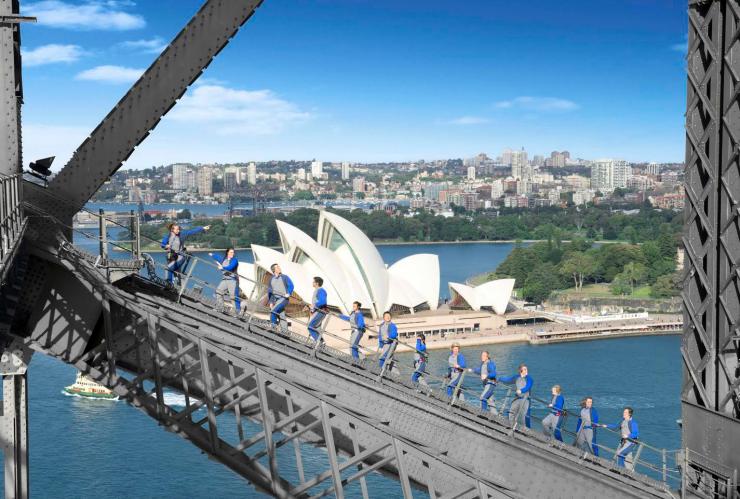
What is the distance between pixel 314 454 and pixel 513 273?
38.2 meters

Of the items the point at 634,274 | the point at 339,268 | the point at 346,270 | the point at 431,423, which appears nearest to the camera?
the point at 431,423

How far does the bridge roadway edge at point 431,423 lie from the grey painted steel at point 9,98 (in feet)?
1.61

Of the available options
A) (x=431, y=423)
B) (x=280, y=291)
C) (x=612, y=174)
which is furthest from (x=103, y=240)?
(x=612, y=174)

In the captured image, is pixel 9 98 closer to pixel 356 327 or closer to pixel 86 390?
pixel 356 327

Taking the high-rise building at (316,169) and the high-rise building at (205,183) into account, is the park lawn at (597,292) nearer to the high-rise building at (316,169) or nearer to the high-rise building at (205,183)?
the high-rise building at (205,183)

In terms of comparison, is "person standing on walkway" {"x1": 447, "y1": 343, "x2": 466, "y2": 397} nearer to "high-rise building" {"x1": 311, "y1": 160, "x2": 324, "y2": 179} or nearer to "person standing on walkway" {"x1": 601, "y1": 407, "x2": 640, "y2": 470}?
"person standing on walkway" {"x1": 601, "y1": 407, "x2": 640, "y2": 470}

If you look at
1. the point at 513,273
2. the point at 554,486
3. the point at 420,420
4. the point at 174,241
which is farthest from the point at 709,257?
the point at 513,273

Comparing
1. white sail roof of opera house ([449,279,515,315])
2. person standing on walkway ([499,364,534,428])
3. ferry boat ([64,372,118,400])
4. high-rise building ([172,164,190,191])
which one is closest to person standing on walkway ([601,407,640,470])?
person standing on walkway ([499,364,534,428])

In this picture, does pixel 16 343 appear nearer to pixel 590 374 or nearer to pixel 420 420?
pixel 420 420

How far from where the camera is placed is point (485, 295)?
44.0m

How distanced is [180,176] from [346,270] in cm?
12817

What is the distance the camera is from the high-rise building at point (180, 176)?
159 meters

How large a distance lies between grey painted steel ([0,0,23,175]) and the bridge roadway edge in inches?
19.3

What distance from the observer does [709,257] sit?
4.23m
